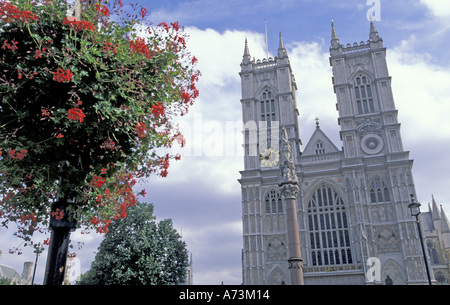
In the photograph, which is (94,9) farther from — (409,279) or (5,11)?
(409,279)

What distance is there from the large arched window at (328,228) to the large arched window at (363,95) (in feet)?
37.0

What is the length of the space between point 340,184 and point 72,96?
42.9m

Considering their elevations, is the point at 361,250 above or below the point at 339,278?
above

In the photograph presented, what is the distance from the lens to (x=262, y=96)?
52688 mm

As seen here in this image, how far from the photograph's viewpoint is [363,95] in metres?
49.0

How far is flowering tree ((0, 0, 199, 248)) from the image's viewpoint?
5012mm

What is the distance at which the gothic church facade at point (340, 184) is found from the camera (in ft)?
133

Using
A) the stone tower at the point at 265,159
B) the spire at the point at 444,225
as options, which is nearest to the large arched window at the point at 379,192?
the stone tower at the point at 265,159

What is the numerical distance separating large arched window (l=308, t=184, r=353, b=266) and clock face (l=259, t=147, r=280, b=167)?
6162 mm

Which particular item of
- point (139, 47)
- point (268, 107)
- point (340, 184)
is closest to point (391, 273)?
point (340, 184)

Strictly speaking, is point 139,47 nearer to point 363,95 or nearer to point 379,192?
point 379,192

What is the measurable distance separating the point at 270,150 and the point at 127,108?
43.7m

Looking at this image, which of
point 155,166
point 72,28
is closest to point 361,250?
point 155,166

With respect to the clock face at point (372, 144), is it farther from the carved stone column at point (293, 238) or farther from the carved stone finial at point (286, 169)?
the carved stone column at point (293, 238)
